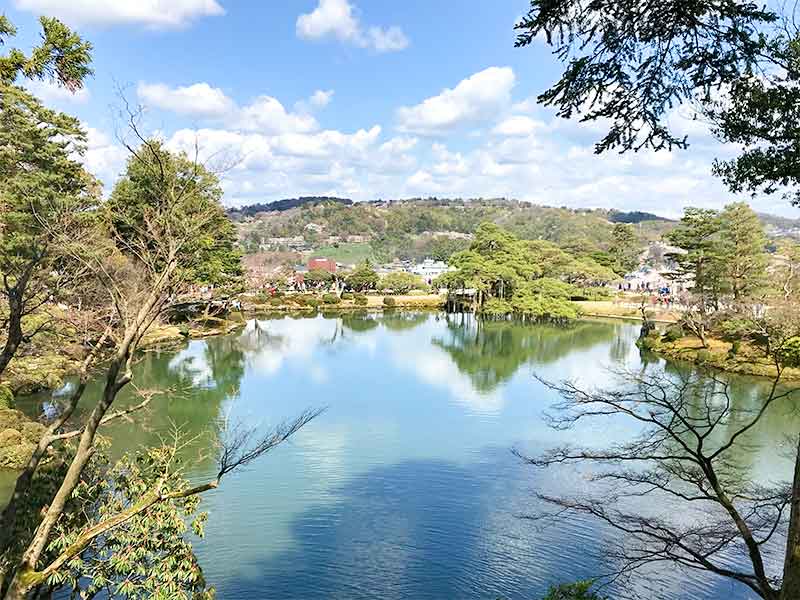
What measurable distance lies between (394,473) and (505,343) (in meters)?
16.1

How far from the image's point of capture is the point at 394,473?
10164mm

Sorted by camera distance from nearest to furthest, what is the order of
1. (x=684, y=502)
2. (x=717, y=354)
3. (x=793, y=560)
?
(x=793, y=560) → (x=684, y=502) → (x=717, y=354)

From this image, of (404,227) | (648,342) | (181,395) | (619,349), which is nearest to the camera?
(181,395)

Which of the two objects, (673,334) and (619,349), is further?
(619,349)

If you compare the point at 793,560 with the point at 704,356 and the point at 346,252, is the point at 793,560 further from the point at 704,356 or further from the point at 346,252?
the point at 346,252

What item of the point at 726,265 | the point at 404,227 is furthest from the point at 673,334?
the point at 404,227

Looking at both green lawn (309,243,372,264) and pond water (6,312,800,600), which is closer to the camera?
pond water (6,312,800,600)

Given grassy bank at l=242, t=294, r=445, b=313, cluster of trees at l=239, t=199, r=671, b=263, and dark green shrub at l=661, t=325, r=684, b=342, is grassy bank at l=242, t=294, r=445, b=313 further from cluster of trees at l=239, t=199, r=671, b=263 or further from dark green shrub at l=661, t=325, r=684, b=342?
cluster of trees at l=239, t=199, r=671, b=263

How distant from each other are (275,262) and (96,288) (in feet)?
140

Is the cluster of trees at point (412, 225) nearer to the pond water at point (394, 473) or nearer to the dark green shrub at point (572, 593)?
the pond water at point (394, 473)

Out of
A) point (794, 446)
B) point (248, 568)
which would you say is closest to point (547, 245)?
point (794, 446)

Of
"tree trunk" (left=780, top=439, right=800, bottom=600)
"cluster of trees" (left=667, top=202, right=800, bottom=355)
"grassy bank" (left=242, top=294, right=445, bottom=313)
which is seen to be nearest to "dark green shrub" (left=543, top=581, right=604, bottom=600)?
"tree trunk" (left=780, top=439, right=800, bottom=600)

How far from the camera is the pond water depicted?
6988 mm

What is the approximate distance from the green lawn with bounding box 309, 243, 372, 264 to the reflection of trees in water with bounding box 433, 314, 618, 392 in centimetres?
5964
